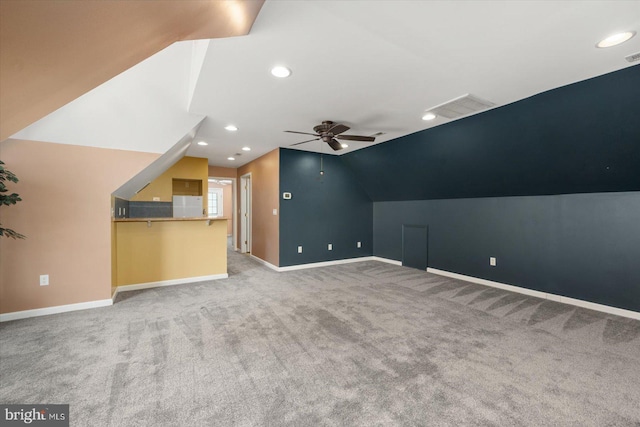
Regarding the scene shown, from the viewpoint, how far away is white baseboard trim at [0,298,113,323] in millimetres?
2954

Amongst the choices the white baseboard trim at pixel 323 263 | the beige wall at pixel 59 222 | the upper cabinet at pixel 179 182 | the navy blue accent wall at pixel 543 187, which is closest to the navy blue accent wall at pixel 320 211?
the white baseboard trim at pixel 323 263

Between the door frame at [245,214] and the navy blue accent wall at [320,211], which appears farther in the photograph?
the door frame at [245,214]

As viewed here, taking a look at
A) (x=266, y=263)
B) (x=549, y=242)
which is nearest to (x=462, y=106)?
(x=549, y=242)

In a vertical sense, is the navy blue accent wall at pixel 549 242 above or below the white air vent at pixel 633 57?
below

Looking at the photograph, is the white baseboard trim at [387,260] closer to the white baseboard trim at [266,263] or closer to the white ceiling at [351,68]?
the white baseboard trim at [266,263]

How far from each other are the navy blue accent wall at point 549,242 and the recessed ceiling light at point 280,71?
12.5ft

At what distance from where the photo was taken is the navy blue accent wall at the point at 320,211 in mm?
5359

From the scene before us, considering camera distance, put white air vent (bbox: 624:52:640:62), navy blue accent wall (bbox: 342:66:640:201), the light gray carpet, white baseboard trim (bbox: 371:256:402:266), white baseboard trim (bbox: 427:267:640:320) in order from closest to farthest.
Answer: the light gray carpet → white air vent (bbox: 624:52:640:62) → navy blue accent wall (bbox: 342:66:640:201) → white baseboard trim (bbox: 427:267:640:320) → white baseboard trim (bbox: 371:256:402:266)

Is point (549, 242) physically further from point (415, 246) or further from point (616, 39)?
point (616, 39)

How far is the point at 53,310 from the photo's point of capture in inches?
123

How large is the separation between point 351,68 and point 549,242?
363 cm

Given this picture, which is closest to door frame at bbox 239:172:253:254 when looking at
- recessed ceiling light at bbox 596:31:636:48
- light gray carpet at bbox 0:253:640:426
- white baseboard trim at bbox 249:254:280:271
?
white baseboard trim at bbox 249:254:280:271

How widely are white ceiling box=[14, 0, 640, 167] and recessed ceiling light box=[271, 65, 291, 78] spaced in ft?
0.21

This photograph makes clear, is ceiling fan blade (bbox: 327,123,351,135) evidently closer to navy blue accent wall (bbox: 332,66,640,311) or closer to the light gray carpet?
navy blue accent wall (bbox: 332,66,640,311)
